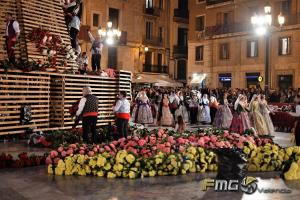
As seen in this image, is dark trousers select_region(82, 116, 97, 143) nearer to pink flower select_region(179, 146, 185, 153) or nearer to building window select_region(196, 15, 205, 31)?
pink flower select_region(179, 146, 185, 153)

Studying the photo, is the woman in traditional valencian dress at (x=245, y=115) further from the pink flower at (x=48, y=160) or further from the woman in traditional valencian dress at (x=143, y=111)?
the pink flower at (x=48, y=160)

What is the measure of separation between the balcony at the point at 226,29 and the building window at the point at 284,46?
353 centimetres

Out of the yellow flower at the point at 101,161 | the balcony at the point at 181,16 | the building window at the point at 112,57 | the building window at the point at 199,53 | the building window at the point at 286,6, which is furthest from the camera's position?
the balcony at the point at 181,16

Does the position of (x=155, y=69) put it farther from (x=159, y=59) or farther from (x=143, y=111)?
(x=143, y=111)

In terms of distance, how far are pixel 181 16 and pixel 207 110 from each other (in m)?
30.4

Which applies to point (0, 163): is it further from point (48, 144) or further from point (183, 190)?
point (183, 190)

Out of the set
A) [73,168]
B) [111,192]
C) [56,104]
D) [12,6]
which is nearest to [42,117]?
[56,104]

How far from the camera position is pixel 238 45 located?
142ft

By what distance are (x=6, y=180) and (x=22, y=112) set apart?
6337 mm

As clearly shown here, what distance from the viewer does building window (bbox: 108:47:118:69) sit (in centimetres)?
4666

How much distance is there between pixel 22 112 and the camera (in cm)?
1536

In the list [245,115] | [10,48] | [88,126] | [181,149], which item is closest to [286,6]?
[245,115]

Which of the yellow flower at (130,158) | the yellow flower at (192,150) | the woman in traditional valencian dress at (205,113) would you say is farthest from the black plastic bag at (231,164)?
the woman in traditional valencian dress at (205,113)

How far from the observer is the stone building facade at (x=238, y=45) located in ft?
127
